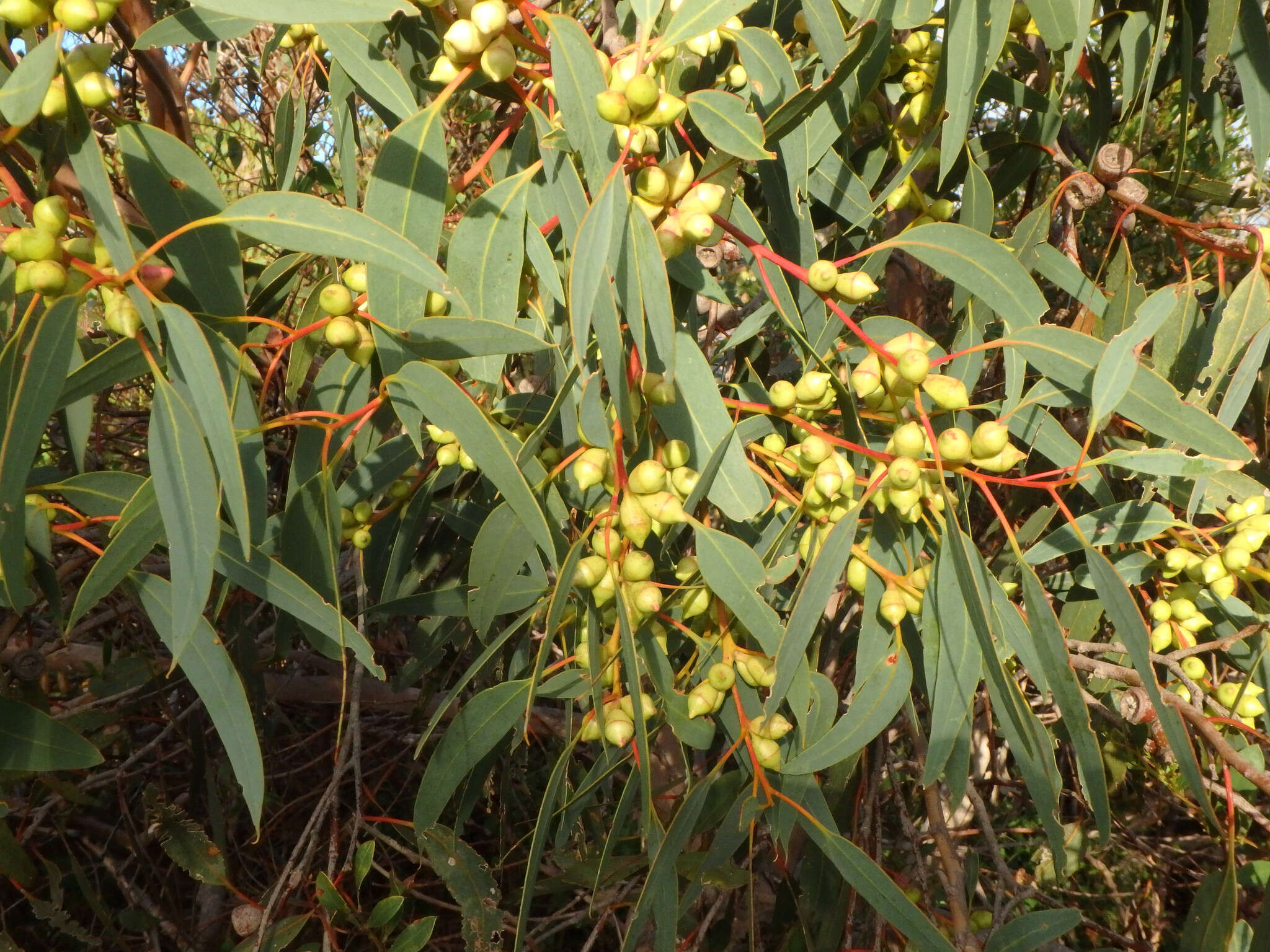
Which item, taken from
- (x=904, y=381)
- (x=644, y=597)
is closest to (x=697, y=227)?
(x=904, y=381)

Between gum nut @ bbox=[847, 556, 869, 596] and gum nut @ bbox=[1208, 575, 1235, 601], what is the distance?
472 millimetres

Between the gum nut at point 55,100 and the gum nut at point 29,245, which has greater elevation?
the gum nut at point 55,100

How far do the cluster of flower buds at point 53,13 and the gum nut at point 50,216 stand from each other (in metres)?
0.14

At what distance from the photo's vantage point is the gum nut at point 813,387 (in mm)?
967

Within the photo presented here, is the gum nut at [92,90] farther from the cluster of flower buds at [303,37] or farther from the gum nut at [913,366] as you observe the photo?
the gum nut at [913,366]

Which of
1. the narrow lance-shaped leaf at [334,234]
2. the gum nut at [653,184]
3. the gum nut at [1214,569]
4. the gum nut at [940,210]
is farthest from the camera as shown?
the gum nut at [940,210]

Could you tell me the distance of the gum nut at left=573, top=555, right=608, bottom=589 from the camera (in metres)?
0.95

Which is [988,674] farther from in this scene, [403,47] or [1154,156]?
[1154,156]

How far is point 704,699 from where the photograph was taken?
1.06 meters

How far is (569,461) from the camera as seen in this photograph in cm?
96

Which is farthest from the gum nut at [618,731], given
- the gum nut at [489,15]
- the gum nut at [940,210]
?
the gum nut at [940,210]

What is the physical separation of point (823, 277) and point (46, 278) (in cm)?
69

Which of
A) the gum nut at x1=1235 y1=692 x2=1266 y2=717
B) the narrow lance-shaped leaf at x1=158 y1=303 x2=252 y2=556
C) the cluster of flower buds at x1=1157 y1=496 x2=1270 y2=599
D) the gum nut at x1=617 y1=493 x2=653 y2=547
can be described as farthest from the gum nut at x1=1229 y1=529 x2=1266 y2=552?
the narrow lance-shaped leaf at x1=158 y1=303 x2=252 y2=556

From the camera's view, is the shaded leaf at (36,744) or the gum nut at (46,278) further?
the shaded leaf at (36,744)
